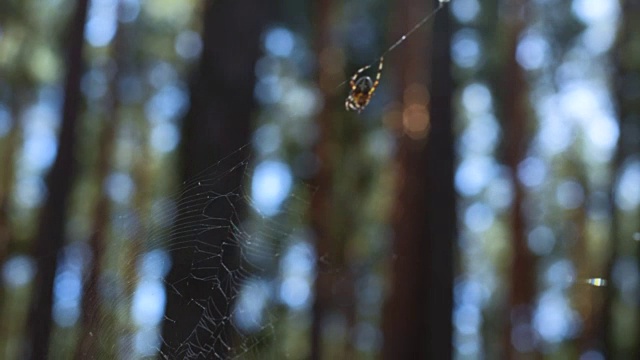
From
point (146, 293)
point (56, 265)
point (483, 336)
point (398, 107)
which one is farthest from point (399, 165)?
point (146, 293)

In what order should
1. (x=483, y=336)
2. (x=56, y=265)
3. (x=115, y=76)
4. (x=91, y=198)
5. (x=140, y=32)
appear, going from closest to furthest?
(x=56, y=265) < (x=91, y=198) < (x=115, y=76) < (x=140, y=32) < (x=483, y=336)

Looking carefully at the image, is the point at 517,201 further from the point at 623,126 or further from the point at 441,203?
the point at 623,126

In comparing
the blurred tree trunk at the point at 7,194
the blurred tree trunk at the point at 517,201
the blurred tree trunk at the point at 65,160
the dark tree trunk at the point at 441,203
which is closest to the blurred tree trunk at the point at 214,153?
the blurred tree trunk at the point at 65,160

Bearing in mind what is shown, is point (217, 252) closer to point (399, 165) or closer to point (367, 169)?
point (399, 165)

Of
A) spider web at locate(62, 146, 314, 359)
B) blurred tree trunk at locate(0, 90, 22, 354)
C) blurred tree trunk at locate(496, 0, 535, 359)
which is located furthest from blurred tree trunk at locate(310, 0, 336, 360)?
spider web at locate(62, 146, 314, 359)

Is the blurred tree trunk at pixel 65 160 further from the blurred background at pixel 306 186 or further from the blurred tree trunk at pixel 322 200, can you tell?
the blurred tree trunk at pixel 322 200
